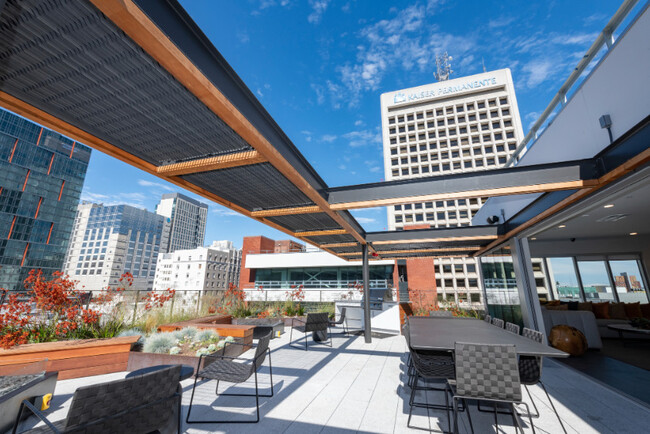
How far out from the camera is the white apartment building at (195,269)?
254 feet

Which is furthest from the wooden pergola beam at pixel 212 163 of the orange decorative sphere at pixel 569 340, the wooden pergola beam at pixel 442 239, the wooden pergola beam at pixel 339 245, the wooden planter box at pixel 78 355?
the orange decorative sphere at pixel 569 340

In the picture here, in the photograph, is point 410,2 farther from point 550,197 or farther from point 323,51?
point 550,197

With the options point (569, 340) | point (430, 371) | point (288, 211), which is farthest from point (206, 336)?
point (569, 340)

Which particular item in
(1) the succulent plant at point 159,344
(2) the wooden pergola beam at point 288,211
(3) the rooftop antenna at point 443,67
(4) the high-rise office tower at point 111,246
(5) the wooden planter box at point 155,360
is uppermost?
(3) the rooftop antenna at point 443,67

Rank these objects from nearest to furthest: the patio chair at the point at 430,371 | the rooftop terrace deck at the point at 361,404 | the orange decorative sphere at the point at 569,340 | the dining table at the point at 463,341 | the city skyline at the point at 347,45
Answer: the dining table at the point at 463,341
the rooftop terrace deck at the point at 361,404
the patio chair at the point at 430,371
the orange decorative sphere at the point at 569,340
the city skyline at the point at 347,45

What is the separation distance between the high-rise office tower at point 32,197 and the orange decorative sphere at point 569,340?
87.5m

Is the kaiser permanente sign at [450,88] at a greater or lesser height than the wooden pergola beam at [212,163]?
greater

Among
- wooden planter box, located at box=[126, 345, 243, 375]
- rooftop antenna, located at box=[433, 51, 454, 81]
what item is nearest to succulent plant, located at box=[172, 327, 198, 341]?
wooden planter box, located at box=[126, 345, 243, 375]

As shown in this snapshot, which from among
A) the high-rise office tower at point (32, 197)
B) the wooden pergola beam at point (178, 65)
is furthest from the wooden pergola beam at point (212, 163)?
the high-rise office tower at point (32, 197)

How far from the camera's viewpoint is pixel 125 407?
1658mm

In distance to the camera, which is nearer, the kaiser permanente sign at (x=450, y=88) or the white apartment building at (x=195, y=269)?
the kaiser permanente sign at (x=450, y=88)

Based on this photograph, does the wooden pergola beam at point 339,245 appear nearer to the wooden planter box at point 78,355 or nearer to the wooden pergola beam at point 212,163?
the wooden planter box at point 78,355

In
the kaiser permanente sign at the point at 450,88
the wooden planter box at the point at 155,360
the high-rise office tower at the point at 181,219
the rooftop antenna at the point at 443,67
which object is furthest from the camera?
the high-rise office tower at the point at 181,219

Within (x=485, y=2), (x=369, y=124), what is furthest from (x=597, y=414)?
(x=369, y=124)
